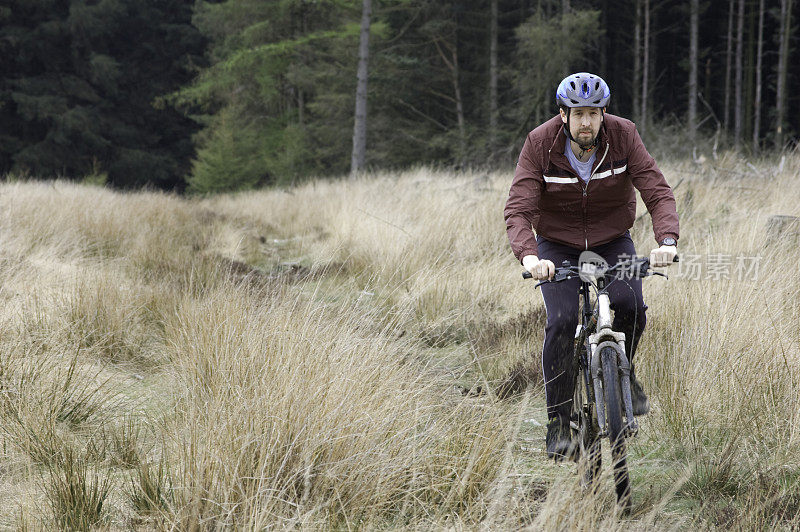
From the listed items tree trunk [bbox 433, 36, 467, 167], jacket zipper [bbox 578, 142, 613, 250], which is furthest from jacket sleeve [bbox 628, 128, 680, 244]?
tree trunk [bbox 433, 36, 467, 167]

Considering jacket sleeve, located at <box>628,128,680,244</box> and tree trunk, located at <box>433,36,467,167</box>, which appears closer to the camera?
jacket sleeve, located at <box>628,128,680,244</box>

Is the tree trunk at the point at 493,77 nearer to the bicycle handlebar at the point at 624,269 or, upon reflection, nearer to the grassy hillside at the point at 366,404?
the grassy hillside at the point at 366,404

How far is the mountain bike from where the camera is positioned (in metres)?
2.66

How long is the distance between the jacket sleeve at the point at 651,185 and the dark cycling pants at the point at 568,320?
0.82 ft

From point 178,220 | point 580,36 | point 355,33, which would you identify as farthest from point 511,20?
point 178,220

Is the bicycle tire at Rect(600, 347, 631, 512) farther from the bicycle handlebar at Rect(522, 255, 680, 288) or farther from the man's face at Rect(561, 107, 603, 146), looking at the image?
the man's face at Rect(561, 107, 603, 146)

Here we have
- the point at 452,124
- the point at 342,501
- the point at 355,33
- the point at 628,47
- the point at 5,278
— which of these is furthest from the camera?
the point at 628,47

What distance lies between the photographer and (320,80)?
920 inches

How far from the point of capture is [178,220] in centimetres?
1052

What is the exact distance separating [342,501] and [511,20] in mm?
26910

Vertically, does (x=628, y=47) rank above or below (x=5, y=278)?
above

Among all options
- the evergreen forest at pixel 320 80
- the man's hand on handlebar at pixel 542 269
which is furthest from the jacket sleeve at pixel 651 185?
the evergreen forest at pixel 320 80

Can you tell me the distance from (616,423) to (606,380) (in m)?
0.18

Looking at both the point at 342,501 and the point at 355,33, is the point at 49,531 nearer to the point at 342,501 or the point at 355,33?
the point at 342,501
